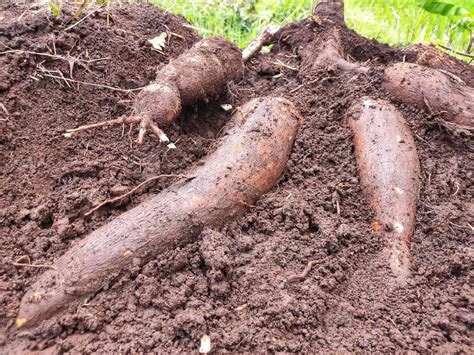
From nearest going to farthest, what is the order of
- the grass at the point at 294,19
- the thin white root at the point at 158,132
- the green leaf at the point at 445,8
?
the thin white root at the point at 158,132 → the green leaf at the point at 445,8 → the grass at the point at 294,19

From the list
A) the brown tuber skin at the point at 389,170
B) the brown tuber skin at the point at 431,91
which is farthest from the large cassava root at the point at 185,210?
the brown tuber skin at the point at 431,91

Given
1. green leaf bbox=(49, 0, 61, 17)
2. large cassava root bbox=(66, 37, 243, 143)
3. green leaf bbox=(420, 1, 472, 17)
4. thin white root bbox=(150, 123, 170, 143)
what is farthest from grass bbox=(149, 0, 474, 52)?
thin white root bbox=(150, 123, 170, 143)

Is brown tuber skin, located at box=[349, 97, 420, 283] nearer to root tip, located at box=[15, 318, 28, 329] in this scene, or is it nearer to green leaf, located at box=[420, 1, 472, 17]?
root tip, located at box=[15, 318, 28, 329]

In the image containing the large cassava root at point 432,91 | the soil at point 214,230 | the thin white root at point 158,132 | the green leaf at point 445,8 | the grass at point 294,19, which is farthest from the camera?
the grass at point 294,19

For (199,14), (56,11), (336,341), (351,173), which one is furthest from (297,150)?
(199,14)

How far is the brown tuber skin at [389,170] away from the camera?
1.84m

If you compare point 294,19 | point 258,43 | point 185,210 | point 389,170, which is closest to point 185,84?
point 185,210

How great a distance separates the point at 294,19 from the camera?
4598 millimetres

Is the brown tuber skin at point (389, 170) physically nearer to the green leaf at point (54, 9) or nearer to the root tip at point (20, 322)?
the root tip at point (20, 322)

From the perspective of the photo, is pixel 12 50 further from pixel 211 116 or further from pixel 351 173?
pixel 351 173

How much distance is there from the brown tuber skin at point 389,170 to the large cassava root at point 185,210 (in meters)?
0.40

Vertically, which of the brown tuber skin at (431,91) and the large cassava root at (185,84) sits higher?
the brown tuber skin at (431,91)

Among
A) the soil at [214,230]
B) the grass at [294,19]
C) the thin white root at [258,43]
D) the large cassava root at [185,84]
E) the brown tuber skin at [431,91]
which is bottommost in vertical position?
the grass at [294,19]

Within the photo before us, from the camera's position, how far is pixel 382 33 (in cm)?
446
